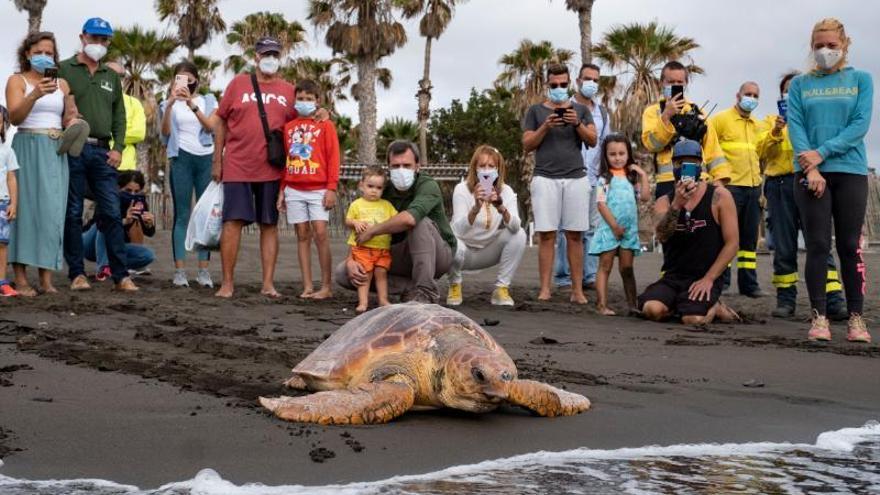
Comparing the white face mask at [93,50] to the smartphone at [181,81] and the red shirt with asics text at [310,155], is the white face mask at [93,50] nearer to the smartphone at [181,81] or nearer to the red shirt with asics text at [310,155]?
the smartphone at [181,81]

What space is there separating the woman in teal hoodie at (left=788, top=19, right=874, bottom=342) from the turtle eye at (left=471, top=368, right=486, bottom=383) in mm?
3225

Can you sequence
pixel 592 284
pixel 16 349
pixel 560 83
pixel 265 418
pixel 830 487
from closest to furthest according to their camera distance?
pixel 830 487 < pixel 265 418 < pixel 16 349 < pixel 560 83 < pixel 592 284

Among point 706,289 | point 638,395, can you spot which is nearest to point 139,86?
point 706,289

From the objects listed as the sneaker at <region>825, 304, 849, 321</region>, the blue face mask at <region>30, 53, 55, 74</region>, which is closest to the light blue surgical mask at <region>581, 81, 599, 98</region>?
the sneaker at <region>825, 304, 849, 321</region>

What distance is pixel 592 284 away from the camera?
9383 mm

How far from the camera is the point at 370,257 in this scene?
7.16 m

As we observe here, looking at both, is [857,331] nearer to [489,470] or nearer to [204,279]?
[489,470]

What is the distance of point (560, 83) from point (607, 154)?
0.75 m

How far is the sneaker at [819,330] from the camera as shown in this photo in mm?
6391

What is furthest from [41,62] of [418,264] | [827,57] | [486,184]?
[827,57]

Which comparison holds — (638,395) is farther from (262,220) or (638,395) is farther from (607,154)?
(262,220)

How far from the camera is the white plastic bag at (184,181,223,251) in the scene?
8.02m

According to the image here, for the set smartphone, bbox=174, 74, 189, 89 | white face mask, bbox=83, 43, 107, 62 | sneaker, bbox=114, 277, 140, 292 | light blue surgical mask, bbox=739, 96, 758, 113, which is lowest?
sneaker, bbox=114, 277, 140, 292

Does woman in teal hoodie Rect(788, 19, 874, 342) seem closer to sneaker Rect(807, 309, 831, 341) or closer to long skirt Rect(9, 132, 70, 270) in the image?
sneaker Rect(807, 309, 831, 341)
